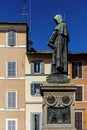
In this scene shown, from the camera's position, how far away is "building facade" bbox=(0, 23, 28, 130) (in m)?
61.6

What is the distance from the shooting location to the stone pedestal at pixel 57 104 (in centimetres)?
2278

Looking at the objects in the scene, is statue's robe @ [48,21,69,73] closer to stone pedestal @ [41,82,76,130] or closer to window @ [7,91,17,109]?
stone pedestal @ [41,82,76,130]

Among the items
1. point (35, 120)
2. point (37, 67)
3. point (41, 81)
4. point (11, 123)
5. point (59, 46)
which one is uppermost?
point (59, 46)

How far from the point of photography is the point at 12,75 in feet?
206

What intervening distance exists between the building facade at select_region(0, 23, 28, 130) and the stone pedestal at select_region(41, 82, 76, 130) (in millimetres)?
38722

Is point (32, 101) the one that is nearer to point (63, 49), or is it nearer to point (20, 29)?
point (20, 29)

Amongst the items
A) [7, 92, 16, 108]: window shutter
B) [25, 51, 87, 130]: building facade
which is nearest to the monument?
[25, 51, 87, 130]: building facade

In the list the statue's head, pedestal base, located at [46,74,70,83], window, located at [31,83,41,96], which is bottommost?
window, located at [31,83,41,96]

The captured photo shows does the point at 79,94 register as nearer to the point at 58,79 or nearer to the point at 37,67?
the point at 37,67

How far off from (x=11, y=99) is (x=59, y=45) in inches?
1538

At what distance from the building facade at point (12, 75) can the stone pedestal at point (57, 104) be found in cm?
3872

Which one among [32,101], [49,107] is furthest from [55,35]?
[32,101]

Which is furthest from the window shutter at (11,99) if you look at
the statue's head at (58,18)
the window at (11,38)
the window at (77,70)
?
the statue's head at (58,18)

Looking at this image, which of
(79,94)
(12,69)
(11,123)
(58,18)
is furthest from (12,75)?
(58,18)
